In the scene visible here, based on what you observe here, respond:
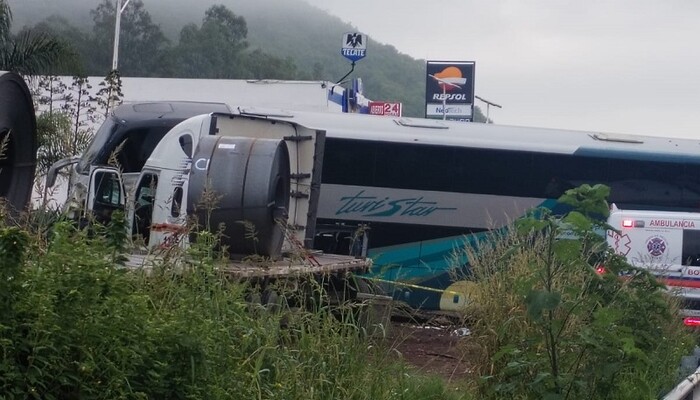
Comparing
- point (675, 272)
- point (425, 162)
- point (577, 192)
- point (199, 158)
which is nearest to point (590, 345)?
point (577, 192)

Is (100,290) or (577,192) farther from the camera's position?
(577,192)

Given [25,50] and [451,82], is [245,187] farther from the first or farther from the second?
[451,82]

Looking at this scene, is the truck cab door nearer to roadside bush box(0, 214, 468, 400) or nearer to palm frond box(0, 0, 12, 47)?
roadside bush box(0, 214, 468, 400)

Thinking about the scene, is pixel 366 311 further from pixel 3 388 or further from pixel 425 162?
pixel 425 162

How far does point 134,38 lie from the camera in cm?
7288

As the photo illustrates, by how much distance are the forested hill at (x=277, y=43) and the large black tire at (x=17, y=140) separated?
40.2m

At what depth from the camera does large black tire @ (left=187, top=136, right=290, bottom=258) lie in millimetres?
11539

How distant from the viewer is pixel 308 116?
71.2 ft

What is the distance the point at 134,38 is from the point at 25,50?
2071 inches

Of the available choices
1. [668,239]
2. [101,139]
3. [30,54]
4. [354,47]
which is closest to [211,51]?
[354,47]

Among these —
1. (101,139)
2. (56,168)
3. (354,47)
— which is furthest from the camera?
(354,47)

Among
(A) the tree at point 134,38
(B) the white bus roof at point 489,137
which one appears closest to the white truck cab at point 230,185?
(B) the white bus roof at point 489,137

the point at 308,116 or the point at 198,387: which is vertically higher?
the point at 308,116

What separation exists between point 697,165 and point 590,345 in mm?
15368
